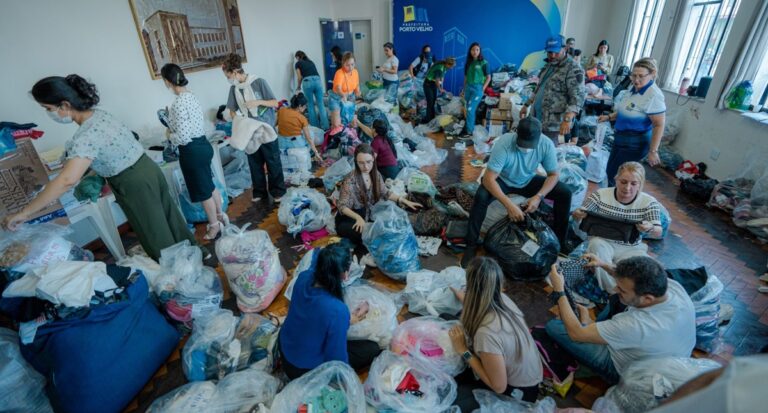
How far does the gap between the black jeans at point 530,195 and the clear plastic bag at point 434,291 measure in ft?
1.88

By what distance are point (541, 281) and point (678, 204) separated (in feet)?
7.91

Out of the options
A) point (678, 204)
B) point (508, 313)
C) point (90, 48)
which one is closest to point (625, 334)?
point (508, 313)

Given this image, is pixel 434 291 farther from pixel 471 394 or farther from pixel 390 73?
pixel 390 73

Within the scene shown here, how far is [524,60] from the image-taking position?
28.4ft

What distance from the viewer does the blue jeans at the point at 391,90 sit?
288 inches

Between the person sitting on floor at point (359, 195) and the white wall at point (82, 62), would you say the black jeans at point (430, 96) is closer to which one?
the white wall at point (82, 62)

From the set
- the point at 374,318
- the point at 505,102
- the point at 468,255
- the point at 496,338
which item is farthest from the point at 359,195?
the point at 505,102

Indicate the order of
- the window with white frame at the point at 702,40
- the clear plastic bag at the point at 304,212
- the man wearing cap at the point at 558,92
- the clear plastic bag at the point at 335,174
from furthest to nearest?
the window with white frame at the point at 702,40 < the clear plastic bag at the point at 335,174 < the man wearing cap at the point at 558,92 < the clear plastic bag at the point at 304,212

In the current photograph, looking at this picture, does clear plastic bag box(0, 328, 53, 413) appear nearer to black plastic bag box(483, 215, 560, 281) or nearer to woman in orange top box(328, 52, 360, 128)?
black plastic bag box(483, 215, 560, 281)

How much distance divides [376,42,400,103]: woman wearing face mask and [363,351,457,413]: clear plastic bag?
20.7 ft

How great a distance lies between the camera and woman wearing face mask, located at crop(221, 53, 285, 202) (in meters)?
A: 3.83

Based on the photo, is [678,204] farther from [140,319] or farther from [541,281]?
→ [140,319]

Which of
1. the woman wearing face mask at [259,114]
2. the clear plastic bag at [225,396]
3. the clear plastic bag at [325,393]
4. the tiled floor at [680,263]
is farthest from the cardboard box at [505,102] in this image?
the clear plastic bag at [225,396]

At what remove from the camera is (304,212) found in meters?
3.38
